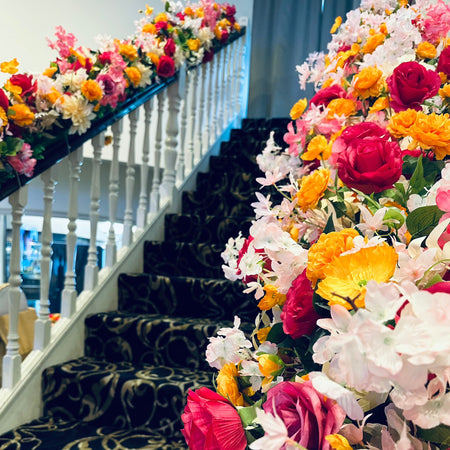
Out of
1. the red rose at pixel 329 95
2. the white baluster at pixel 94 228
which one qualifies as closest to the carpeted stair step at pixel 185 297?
the white baluster at pixel 94 228

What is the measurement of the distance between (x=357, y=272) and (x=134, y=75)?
6.52 feet

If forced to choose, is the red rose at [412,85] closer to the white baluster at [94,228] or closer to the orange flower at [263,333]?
the orange flower at [263,333]

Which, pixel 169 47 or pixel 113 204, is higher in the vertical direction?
pixel 169 47

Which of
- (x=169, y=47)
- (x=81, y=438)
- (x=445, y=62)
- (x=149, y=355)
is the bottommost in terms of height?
(x=81, y=438)

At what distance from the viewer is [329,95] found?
1.35 m

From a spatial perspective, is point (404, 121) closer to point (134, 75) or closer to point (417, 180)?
point (417, 180)

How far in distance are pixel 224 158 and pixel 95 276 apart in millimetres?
1508

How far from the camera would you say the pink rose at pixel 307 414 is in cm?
47

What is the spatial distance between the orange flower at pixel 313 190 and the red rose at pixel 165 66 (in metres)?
1.96

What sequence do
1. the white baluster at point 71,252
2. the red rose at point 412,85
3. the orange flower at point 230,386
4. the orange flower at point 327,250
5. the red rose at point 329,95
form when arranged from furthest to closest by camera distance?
the white baluster at point 71,252, the red rose at point 329,95, the red rose at point 412,85, the orange flower at point 230,386, the orange flower at point 327,250

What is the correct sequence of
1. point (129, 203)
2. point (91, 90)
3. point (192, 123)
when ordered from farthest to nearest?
point (192, 123), point (129, 203), point (91, 90)

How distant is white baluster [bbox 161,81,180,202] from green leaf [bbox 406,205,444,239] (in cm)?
236

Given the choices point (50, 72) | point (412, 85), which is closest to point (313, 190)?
point (412, 85)

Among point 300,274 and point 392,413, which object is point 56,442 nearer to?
point 300,274
